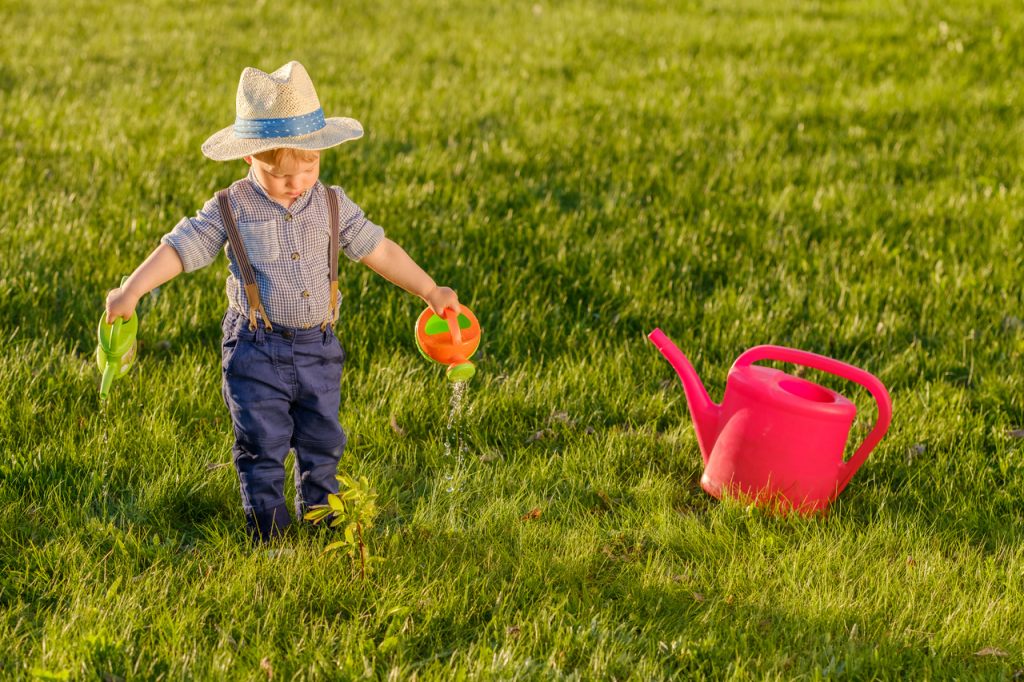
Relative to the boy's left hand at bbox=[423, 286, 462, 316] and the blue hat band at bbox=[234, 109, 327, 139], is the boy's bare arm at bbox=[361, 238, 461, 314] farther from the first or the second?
the blue hat band at bbox=[234, 109, 327, 139]

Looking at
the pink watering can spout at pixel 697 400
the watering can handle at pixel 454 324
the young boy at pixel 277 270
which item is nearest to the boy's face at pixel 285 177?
the young boy at pixel 277 270

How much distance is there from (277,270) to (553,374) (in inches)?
67.9

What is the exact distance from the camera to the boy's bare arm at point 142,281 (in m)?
3.04

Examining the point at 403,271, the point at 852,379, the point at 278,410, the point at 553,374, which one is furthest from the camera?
the point at 553,374

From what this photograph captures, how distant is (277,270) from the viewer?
3219mm

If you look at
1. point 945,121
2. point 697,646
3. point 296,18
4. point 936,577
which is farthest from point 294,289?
point 296,18

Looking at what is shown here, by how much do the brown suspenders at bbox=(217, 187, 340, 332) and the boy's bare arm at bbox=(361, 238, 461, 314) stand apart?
162 millimetres

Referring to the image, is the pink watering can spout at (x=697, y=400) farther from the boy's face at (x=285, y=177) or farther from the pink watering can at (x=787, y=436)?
the boy's face at (x=285, y=177)

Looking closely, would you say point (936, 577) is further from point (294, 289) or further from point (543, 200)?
point (543, 200)

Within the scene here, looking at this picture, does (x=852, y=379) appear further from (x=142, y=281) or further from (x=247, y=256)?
(x=142, y=281)

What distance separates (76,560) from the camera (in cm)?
326

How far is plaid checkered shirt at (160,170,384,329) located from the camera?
10.4ft

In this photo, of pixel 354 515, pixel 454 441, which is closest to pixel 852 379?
pixel 454 441

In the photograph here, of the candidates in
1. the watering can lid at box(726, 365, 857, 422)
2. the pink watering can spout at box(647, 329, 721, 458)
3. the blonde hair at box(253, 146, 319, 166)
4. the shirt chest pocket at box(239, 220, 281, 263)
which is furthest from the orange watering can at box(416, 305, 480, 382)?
the watering can lid at box(726, 365, 857, 422)
